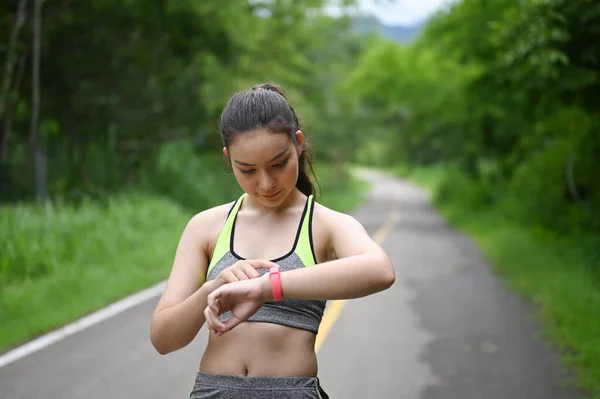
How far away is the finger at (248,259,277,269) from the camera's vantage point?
6.17 ft

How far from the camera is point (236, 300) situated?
1822 millimetres

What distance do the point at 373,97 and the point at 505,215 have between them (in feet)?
80.3

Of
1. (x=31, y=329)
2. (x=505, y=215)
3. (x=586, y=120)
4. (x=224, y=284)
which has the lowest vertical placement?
(x=505, y=215)

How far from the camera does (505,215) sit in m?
21.4

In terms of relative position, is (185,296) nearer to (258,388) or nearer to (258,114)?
(258,388)

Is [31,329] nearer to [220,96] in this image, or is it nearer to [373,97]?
[220,96]

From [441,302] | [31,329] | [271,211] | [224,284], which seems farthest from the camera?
[441,302]

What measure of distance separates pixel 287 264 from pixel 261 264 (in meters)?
0.15

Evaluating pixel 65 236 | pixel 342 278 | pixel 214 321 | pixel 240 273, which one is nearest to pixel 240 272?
pixel 240 273

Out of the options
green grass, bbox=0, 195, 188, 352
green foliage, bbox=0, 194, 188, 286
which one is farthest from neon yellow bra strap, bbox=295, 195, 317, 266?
green foliage, bbox=0, 194, 188, 286

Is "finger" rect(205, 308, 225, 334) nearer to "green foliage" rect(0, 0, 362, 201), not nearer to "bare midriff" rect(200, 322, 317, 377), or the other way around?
"bare midriff" rect(200, 322, 317, 377)

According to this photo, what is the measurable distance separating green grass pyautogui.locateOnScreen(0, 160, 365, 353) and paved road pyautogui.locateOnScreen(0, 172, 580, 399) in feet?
2.32

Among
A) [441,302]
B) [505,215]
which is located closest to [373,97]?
[505,215]

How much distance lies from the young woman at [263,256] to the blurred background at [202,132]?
395 mm
